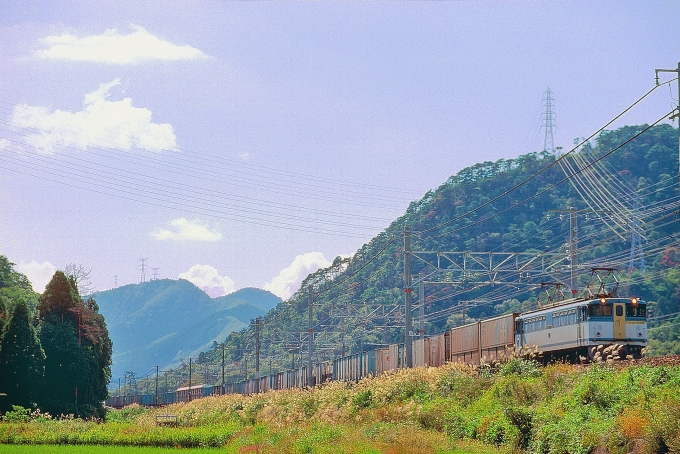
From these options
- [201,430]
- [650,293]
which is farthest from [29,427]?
[650,293]

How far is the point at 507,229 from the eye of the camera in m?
108

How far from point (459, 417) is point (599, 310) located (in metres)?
9.99

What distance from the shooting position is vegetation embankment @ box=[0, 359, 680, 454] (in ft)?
61.5

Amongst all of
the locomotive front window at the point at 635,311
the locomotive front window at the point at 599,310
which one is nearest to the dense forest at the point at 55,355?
the locomotive front window at the point at 599,310

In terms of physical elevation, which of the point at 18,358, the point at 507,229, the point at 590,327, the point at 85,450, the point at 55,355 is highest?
the point at 507,229

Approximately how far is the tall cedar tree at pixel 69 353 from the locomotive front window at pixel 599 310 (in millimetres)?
28880

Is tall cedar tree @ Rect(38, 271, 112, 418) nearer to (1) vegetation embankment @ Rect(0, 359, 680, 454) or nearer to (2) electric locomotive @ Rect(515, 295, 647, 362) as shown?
(1) vegetation embankment @ Rect(0, 359, 680, 454)

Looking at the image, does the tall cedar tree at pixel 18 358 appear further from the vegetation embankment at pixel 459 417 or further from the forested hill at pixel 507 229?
the forested hill at pixel 507 229

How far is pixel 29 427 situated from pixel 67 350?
1366cm

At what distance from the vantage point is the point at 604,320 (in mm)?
33562

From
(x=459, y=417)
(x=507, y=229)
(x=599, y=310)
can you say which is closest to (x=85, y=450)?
(x=459, y=417)

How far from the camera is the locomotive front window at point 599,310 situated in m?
33.4

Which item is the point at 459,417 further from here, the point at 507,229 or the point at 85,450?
the point at 507,229

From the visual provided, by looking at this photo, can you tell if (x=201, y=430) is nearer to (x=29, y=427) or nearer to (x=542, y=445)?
(x=29, y=427)
